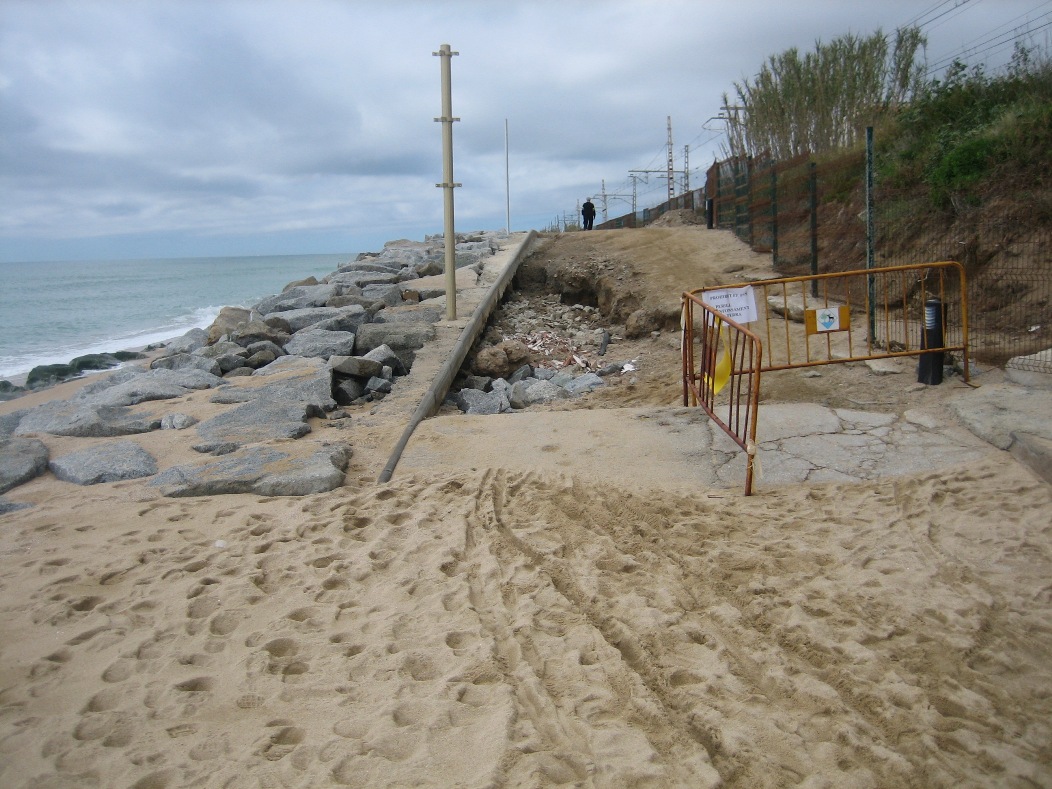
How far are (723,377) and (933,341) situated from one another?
2399mm

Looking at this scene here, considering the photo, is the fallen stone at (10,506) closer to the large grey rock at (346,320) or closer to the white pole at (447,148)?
the white pole at (447,148)

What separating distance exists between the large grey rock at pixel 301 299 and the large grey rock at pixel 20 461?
23.1ft

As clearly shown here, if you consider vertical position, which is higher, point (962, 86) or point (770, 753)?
point (962, 86)

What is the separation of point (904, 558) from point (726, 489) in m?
1.41

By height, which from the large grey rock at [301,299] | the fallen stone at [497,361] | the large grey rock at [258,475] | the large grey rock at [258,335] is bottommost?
the large grey rock at [258,475]

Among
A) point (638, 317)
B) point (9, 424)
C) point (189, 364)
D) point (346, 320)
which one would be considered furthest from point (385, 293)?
point (9, 424)

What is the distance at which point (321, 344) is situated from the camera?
30.5 ft

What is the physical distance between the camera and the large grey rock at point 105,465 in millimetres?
5113

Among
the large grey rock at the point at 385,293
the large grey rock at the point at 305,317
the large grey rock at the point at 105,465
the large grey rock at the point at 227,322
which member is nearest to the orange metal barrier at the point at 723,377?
the large grey rock at the point at 105,465

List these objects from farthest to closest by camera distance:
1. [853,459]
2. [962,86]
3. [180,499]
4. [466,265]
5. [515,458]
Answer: [466,265]
[962,86]
[515,458]
[853,459]
[180,499]

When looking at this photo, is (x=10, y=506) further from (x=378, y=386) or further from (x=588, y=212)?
(x=588, y=212)

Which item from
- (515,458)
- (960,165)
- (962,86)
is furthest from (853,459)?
(962,86)

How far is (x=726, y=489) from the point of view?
506 cm

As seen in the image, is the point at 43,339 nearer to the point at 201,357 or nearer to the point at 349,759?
the point at 201,357
